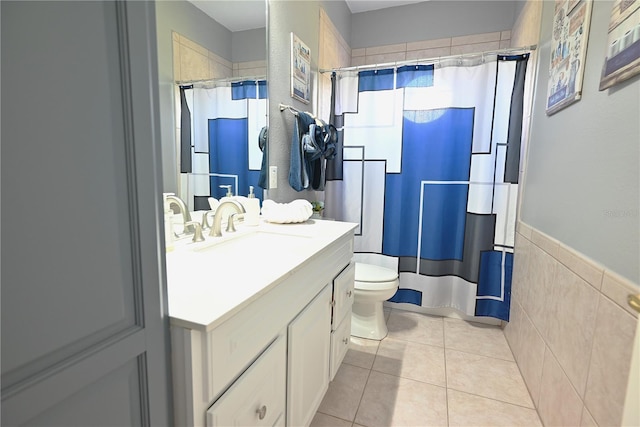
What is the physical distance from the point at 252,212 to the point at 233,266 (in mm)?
587

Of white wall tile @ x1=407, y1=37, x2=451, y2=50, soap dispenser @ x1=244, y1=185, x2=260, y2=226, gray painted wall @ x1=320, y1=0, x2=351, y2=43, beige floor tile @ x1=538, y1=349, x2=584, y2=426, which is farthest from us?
white wall tile @ x1=407, y1=37, x2=451, y2=50

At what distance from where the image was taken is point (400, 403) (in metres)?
1.57

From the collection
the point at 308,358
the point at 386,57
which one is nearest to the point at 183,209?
the point at 308,358

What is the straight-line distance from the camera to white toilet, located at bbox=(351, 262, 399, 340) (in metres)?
2.03

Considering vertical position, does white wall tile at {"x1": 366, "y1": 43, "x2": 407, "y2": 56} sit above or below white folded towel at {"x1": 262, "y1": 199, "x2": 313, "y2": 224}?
above

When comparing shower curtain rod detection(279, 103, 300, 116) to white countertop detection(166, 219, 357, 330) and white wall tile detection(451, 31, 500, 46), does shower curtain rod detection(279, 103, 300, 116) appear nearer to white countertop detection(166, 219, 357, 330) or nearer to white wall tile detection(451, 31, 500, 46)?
white countertop detection(166, 219, 357, 330)

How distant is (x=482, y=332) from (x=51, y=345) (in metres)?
2.48

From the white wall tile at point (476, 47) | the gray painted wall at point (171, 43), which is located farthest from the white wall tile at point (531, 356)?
the white wall tile at point (476, 47)

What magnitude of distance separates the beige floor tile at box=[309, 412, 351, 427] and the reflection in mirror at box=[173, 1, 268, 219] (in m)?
1.09

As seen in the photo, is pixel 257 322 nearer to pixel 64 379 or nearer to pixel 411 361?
pixel 64 379

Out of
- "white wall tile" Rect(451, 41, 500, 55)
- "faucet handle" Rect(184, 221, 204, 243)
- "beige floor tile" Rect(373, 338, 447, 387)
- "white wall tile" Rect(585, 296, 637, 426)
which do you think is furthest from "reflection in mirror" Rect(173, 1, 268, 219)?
"white wall tile" Rect(451, 41, 500, 55)

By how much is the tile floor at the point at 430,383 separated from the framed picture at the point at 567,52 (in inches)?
56.7

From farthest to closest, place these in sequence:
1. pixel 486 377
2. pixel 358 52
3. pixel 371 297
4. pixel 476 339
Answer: pixel 358 52, pixel 476 339, pixel 371 297, pixel 486 377

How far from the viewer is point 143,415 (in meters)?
0.58
